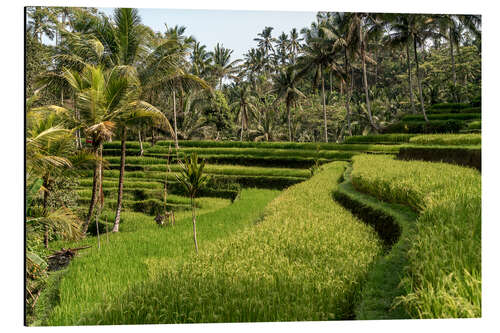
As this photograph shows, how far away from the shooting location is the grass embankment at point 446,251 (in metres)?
2.33

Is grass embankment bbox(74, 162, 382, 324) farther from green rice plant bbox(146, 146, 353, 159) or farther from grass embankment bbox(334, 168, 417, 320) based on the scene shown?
green rice plant bbox(146, 146, 353, 159)

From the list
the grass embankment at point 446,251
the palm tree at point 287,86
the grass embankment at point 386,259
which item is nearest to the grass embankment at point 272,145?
the palm tree at point 287,86

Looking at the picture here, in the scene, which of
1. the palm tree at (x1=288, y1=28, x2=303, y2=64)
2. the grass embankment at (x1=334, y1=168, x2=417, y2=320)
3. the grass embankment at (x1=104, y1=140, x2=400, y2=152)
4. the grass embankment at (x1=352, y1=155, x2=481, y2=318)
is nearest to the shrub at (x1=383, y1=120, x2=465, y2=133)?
the grass embankment at (x1=104, y1=140, x2=400, y2=152)

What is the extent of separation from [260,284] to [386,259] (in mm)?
1308

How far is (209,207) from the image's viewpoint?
1020 cm

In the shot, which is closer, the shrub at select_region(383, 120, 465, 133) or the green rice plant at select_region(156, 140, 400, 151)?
the shrub at select_region(383, 120, 465, 133)

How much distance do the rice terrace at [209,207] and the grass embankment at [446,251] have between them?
2 cm

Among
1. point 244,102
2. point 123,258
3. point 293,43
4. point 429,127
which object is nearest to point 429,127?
point 429,127

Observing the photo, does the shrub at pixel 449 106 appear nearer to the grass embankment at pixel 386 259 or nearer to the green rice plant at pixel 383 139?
the green rice plant at pixel 383 139

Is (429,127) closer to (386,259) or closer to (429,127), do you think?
(429,127)

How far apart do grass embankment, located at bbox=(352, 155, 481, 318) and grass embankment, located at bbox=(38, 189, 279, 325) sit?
6.71 feet

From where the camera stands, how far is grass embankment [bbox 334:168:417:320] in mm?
2684

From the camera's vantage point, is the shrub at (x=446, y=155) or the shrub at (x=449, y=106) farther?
the shrub at (x=449, y=106)

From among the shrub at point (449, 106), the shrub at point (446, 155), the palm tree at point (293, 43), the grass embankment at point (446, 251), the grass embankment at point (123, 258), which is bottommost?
the grass embankment at point (123, 258)
